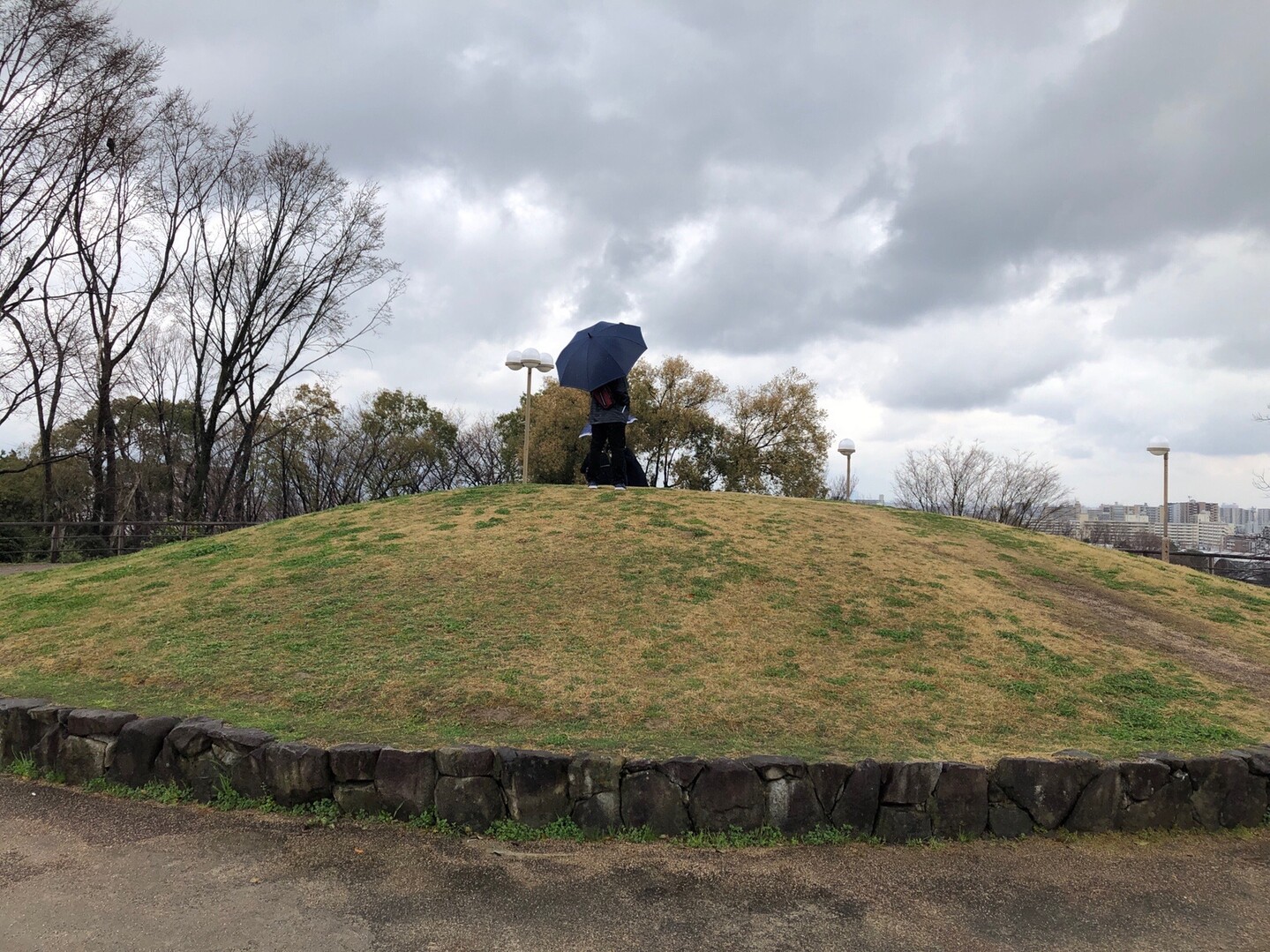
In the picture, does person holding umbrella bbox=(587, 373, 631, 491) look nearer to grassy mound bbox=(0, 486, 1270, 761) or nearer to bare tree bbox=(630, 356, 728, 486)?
grassy mound bbox=(0, 486, 1270, 761)

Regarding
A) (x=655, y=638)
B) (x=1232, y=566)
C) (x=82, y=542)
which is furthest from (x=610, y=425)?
(x=82, y=542)

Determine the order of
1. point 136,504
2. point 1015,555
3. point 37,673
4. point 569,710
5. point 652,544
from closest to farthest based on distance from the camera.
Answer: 1. point 569,710
2. point 37,673
3. point 652,544
4. point 1015,555
5. point 136,504

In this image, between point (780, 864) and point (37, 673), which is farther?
point (37, 673)

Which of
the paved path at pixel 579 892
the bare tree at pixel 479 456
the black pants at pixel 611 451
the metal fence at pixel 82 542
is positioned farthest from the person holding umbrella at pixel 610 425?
the bare tree at pixel 479 456

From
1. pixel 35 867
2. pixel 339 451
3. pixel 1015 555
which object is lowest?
pixel 35 867

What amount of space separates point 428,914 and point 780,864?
181cm

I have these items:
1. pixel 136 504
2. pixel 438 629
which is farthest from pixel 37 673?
pixel 136 504

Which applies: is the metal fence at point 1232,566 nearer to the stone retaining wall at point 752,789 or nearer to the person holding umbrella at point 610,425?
the person holding umbrella at point 610,425

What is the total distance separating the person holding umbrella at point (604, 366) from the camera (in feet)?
37.1

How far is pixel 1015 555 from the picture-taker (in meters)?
11.2

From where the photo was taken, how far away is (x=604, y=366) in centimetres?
1129

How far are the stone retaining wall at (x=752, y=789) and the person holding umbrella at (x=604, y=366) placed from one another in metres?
7.57

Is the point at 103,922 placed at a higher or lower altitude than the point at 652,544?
lower

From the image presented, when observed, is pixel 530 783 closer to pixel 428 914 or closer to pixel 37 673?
pixel 428 914
